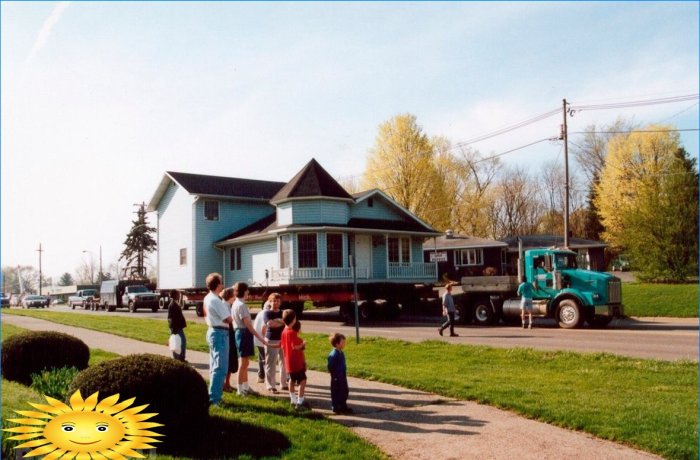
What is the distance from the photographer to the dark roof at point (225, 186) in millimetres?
37906

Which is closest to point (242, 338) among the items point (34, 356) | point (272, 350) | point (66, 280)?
point (272, 350)

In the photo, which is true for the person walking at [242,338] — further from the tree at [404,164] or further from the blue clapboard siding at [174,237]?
the tree at [404,164]

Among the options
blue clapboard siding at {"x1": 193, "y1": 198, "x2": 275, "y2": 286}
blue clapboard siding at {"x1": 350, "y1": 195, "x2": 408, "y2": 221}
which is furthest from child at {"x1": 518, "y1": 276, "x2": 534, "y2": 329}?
blue clapboard siding at {"x1": 193, "y1": 198, "x2": 275, "y2": 286}

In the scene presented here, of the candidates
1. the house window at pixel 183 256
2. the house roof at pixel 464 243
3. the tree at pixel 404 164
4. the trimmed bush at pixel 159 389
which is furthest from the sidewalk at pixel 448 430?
the house roof at pixel 464 243

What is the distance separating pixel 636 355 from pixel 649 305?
622 inches

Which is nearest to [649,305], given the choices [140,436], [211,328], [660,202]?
[660,202]

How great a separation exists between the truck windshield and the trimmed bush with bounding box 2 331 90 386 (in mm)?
16664

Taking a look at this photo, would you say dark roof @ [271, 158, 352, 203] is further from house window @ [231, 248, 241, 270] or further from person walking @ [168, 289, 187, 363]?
person walking @ [168, 289, 187, 363]

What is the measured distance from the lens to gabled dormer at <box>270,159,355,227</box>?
3091cm

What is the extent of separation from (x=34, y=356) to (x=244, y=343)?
3874 millimetres

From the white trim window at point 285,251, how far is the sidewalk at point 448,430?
2104 cm

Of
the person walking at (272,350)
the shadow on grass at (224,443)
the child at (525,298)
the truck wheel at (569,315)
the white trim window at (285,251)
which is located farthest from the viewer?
the white trim window at (285,251)

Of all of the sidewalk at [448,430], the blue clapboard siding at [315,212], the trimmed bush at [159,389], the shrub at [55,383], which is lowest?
the sidewalk at [448,430]

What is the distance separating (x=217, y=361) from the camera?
8.31 metres
